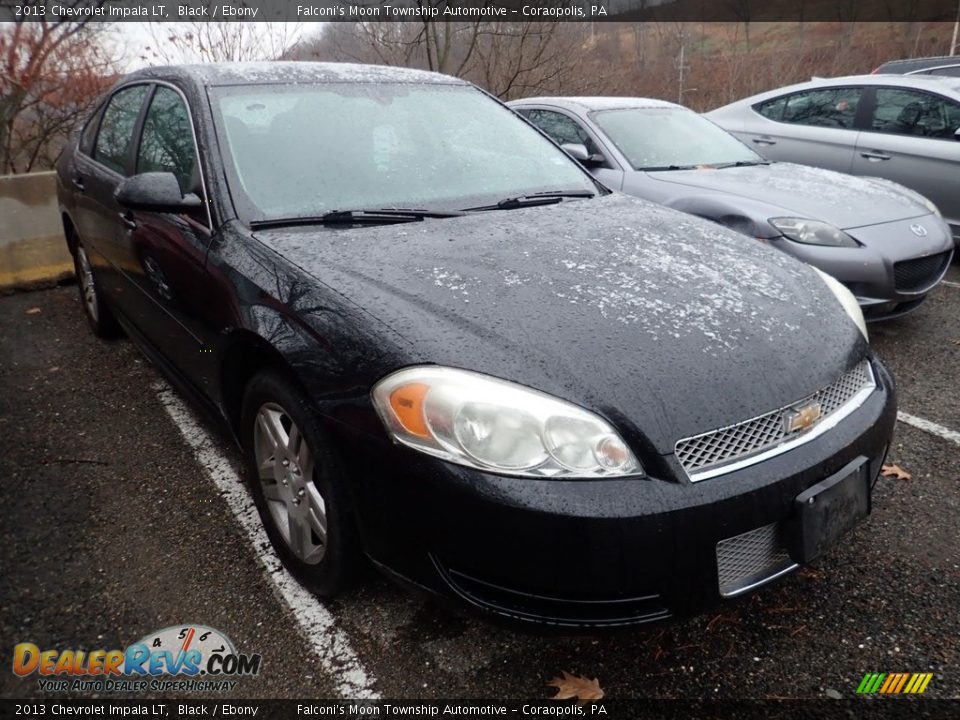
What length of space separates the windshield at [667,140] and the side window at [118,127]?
315 cm

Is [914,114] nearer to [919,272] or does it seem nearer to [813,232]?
[919,272]

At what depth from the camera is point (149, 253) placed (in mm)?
2801

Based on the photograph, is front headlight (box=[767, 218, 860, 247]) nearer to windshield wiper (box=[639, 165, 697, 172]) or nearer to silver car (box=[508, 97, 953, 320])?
silver car (box=[508, 97, 953, 320])

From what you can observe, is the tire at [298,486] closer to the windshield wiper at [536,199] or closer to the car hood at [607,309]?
the car hood at [607,309]

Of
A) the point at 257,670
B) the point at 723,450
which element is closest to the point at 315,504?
the point at 257,670

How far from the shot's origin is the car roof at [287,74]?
274cm

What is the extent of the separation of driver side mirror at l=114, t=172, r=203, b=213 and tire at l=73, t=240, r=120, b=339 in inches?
73.8

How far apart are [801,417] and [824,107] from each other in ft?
18.6

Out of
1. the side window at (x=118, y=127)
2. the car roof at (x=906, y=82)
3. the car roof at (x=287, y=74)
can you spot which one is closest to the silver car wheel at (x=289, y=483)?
the car roof at (x=287, y=74)

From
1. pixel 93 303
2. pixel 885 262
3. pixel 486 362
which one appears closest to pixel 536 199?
pixel 486 362

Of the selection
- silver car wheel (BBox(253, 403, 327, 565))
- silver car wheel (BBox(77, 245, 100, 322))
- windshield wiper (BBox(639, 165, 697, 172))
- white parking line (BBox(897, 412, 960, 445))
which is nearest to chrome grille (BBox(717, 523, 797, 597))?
silver car wheel (BBox(253, 403, 327, 565))

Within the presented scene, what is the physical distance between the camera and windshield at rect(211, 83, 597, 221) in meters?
2.39

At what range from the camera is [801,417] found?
175 cm

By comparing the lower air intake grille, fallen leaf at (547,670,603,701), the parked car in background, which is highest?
the parked car in background
